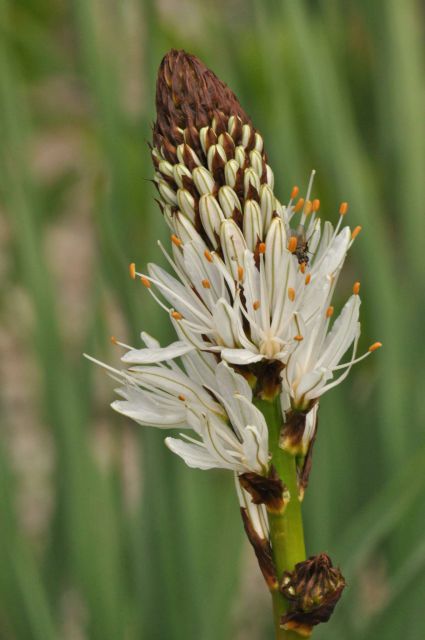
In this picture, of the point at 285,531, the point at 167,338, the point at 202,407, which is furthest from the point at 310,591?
the point at 167,338

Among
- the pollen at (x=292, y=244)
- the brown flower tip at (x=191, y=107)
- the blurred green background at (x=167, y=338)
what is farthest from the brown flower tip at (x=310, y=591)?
the blurred green background at (x=167, y=338)

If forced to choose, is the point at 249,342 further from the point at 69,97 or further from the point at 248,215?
the point at 69,97

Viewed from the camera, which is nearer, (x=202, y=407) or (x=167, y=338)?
(x=202, y=407)

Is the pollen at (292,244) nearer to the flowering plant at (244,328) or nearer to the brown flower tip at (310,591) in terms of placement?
the flowering plant at (244,328)

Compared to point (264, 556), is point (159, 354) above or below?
above

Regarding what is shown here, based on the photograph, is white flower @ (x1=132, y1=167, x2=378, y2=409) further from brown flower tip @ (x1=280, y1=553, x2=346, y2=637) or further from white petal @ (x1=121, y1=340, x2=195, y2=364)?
brown flower tip @ (x1=280, y1=553, x2=346, y2=637)

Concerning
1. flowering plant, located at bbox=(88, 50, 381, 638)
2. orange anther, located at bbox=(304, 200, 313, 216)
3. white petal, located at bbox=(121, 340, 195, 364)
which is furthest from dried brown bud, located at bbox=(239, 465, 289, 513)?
orange anther, located at bbox=(304, 200, 313, 216)

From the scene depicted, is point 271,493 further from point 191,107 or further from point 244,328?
point 191,107

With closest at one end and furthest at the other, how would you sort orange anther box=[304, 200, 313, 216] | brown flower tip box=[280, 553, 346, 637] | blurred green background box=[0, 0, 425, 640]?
brown flower tip box=[280, 553, 346, 637] → orange anther box=[304, 200, 313, 216] → blurred green background box=[0, 0, 425, 640]
